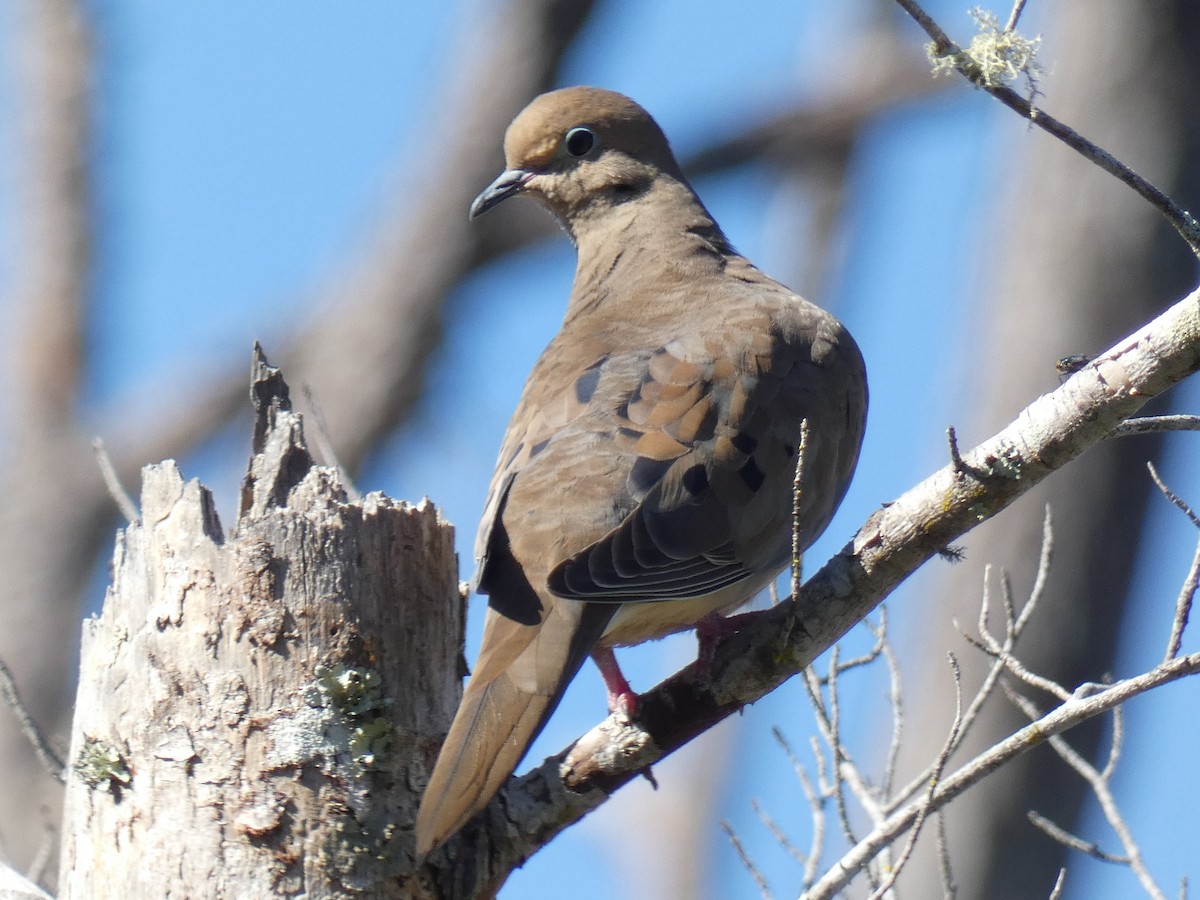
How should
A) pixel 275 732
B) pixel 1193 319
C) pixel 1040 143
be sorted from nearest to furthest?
Answer: pixel 1193 319, pixel 275 732, pixel 1040 143

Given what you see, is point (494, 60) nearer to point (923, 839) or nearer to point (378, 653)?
point (923, 839)

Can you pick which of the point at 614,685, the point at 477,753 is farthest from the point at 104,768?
the point at 614,685

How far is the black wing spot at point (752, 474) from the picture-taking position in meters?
3.55

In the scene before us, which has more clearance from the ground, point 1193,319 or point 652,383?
point 652,383

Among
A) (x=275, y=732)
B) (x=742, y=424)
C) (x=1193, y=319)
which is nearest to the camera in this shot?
(x=1193, y=319)

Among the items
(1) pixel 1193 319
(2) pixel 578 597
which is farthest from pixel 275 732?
(1) pixel 1193 319

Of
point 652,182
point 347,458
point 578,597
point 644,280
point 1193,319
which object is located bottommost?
point 1193,319

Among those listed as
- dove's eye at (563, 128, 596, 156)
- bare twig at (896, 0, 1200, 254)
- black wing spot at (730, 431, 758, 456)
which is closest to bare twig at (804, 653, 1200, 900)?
bare twig at (896, 0, 1200, 254)

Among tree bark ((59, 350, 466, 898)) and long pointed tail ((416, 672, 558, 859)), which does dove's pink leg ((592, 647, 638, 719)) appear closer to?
long pointed tail ((416, 672, 558, 859))

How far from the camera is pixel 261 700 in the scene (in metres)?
3.11

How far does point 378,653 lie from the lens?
3.22m

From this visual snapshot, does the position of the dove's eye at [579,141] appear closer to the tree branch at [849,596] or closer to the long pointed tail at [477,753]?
the tree branch at [849,596]

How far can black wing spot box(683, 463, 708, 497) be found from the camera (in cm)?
344

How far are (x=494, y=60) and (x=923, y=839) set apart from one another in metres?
4.58
